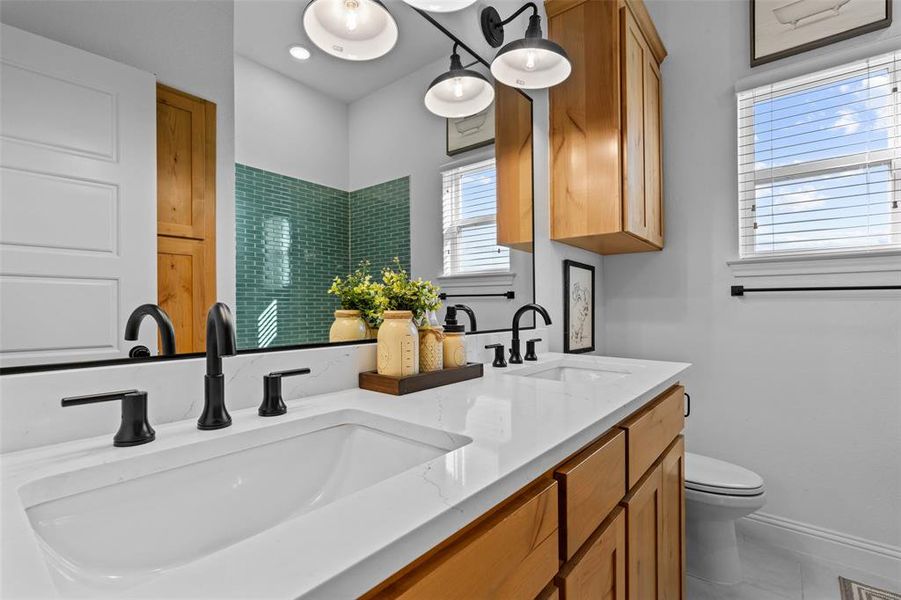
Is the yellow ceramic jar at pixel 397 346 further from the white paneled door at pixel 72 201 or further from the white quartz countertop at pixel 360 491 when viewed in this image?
the white paneled door at pixel 72 201

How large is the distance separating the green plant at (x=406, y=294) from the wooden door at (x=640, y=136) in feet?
3.33

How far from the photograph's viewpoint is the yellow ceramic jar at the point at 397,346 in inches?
42.3

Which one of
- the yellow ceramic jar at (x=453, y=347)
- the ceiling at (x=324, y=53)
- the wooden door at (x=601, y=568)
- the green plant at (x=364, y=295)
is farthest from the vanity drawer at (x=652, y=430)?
the ceiling at (x=324, y=53)

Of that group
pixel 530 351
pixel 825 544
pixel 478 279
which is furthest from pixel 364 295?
pixel 825 544

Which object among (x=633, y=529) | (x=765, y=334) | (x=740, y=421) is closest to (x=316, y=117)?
(x=633, y=529)

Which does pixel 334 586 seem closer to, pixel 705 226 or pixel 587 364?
pixel 587 364

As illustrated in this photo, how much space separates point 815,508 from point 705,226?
1379 mm

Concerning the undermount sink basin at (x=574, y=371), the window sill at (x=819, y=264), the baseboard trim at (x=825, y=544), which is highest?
the window sill at (x=819, y=264)

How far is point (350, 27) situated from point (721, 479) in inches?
78.1

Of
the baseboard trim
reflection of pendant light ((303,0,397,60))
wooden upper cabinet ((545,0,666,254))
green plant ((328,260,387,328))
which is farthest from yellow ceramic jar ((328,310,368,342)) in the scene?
the baseboard trim

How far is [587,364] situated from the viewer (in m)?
1.72

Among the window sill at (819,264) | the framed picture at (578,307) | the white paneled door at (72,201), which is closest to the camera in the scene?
the white paneled door at (72,201)

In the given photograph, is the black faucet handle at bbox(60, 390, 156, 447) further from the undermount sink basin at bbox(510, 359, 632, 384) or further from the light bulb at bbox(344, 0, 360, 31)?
the undermount sink basin at bbox(510, 359, 632, 384)

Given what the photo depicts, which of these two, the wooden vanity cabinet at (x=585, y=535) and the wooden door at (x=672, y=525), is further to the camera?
the wooden door at (x=672, y=525)
